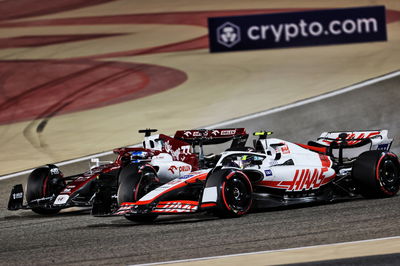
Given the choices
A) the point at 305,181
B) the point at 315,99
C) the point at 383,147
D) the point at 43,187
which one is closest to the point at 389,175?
the point at 383,147

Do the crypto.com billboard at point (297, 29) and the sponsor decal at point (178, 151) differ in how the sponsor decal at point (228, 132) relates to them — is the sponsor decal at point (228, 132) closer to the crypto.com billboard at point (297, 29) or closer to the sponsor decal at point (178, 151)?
the sponsor decal at point (178, 151)

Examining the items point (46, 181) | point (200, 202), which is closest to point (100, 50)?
point (46, 181)

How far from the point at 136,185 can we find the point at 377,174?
353 cm

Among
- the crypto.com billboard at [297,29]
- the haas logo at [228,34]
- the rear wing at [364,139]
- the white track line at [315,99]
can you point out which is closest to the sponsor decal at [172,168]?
the rear wing at [364,139]

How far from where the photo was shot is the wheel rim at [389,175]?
13125 mm

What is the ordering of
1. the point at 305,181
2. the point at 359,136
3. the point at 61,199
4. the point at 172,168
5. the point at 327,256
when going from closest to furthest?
the point at 327,256 < the point at 305,181 < the point at 172,168 < the point at 61,199 < the point at 359,136

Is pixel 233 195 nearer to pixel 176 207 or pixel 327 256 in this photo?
pixel 176 207

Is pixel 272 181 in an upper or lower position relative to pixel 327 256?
upper

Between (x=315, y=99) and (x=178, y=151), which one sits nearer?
(x=178, y=151)

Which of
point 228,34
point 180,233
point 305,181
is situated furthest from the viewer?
point 228,34

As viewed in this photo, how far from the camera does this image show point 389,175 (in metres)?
13.2

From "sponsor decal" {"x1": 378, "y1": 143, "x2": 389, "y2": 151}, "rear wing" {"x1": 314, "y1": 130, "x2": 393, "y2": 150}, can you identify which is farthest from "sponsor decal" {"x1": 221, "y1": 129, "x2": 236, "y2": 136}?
"sponsor decal" {"x1": 378, "y1": 143, "x2": 389, "y2": 151}

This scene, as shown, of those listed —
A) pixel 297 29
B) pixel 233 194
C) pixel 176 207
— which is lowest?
pixel 176 207

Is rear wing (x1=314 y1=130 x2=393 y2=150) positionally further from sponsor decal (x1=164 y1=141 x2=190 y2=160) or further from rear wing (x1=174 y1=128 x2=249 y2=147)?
sponsor decal (x1=164 y1=141 x2=190 y2=160)
